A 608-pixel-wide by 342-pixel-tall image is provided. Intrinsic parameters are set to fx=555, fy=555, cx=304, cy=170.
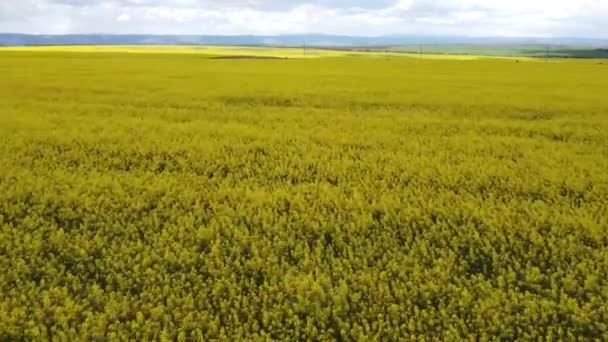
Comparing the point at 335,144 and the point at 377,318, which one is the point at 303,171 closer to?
the point at 335,144

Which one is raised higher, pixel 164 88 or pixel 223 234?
pixel 164 88

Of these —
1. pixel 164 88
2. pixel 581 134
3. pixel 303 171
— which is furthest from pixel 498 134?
pixel 164 88

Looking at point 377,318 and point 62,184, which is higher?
point 62,184

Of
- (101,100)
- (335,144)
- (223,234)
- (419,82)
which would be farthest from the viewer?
(419,82)

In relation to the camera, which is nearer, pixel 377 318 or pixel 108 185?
pixel 377 318

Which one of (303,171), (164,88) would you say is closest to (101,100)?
(164,88)

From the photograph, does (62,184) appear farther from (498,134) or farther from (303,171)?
(498,134)

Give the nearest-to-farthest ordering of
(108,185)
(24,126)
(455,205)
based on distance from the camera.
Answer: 1. (455,205)
2. (108,185)
3. (24,126)
